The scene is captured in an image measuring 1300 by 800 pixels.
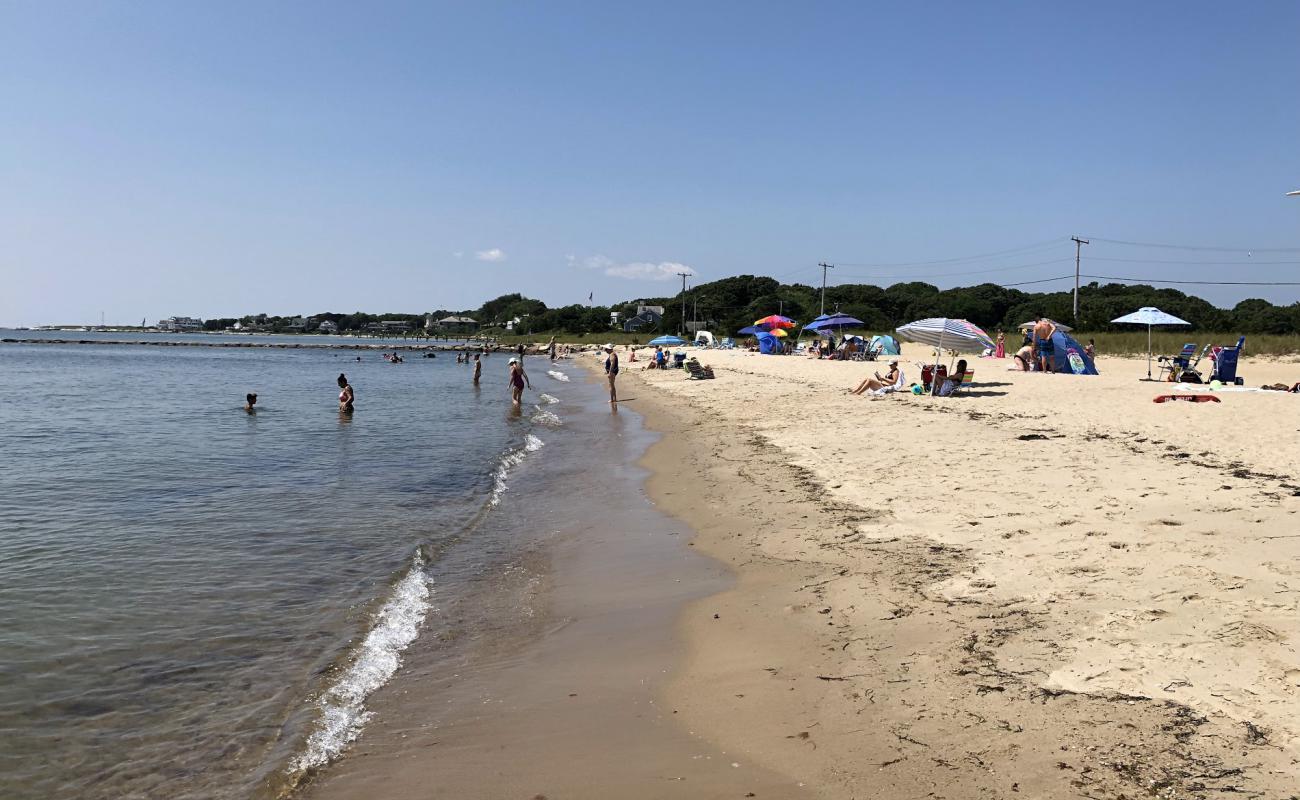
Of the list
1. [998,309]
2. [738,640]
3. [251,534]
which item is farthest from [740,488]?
[998,309]

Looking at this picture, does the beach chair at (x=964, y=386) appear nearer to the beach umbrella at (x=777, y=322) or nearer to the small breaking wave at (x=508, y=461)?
the small breaking wave at (x=508, y=461)

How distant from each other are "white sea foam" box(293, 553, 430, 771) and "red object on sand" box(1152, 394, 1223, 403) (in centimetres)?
1444

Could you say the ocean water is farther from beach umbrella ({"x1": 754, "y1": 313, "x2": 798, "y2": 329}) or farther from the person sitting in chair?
beach umbrella ({"x1": 754, "y1": 313, "x2": 798, "y2": 329})

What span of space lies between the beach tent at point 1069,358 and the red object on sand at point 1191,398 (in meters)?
8.40

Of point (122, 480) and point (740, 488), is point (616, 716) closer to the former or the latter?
point (740, 488)

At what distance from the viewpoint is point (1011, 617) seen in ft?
16.4

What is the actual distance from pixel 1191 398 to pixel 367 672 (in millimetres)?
15629

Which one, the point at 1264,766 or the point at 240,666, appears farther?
the point at 240,666

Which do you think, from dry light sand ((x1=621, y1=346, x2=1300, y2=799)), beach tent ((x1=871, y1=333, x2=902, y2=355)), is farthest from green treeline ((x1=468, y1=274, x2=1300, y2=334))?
dry light sand ((x1=621, y1=346, x2=1300, y2=799))

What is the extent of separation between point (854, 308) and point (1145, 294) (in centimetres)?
2885

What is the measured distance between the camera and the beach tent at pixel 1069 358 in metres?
23.4

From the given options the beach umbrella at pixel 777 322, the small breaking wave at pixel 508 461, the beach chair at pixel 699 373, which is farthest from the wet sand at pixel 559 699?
the beach umbrella at pixel 777 322

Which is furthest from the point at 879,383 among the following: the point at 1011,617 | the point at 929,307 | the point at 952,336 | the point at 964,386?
the point at 929,307

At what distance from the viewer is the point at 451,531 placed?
31.1 feet
